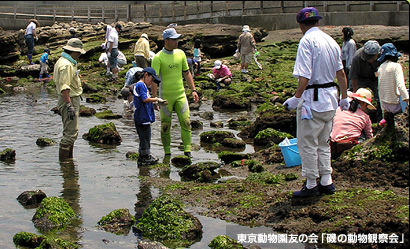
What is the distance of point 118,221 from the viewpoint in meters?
7.45

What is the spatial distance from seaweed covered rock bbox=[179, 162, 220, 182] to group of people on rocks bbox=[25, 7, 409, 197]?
3.57 feet

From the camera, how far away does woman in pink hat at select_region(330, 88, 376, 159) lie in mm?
9648

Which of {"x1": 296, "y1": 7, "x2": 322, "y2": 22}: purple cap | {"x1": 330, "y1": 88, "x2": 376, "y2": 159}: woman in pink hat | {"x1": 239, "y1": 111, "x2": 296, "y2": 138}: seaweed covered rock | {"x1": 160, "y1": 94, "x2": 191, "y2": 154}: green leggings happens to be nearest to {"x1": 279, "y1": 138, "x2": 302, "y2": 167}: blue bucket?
{"x1": 330, "y1": 88, "x2": 376, "y2": 159}: woman in pink hat

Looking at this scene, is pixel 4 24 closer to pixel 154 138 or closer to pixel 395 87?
pixel 154 138

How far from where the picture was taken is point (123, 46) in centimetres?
3109

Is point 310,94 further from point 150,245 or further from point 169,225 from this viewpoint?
point 150,245

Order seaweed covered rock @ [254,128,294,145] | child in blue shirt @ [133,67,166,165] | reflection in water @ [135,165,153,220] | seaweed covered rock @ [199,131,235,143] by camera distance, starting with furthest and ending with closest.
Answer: seaweed covered rock @ [199,131,235,143] < seaweed covered rock @ [254,128,294,145] < child in blue shirt @ [133,67,166,165] < reflection in water @ [135,165,153,220]

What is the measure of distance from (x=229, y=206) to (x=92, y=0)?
41.8m

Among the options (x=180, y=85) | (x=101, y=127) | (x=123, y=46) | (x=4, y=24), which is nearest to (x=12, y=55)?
(x=123, y=46)

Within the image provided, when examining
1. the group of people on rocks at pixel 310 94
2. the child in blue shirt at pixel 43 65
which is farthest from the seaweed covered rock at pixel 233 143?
the child in blue shirt at pixel 43 65

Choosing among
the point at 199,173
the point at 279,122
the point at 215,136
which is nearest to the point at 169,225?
the point at 199,173

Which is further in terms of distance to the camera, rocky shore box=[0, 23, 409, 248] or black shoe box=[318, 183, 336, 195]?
black shoe box=[318, 183, 336, 195]

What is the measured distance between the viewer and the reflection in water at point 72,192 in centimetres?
730

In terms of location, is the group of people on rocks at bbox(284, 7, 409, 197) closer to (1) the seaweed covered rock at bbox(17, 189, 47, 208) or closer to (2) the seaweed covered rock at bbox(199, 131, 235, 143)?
(1) the seaweed covered rock at bbox(17, 189, 47, 208)
